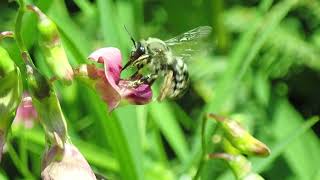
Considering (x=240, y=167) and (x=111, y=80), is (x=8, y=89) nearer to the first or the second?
(x=111, y=80)

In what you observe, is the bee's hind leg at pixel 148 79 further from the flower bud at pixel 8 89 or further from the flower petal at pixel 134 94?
the flower bud at pixel 8 89

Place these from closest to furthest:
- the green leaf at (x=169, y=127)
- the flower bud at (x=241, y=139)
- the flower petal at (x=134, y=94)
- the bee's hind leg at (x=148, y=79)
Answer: the flower petal at (x=134, y=94)
the bee's hind leg at (x=148, y=79)
the flower bud at (x=241, y=139)
the green leaf at (x=169, y=127)

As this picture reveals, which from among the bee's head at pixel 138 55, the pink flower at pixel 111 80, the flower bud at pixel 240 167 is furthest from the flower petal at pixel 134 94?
the flower bud at pixel 240 167

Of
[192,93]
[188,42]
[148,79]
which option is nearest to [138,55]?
[148,79]

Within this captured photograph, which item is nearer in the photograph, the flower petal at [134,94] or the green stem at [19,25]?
the green stem at [19,25]

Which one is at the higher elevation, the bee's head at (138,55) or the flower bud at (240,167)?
the bee's head at (138,55)

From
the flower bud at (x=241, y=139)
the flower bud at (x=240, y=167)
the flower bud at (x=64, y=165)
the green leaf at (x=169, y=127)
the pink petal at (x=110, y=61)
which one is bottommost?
the green leaf at (x=169, y=127)

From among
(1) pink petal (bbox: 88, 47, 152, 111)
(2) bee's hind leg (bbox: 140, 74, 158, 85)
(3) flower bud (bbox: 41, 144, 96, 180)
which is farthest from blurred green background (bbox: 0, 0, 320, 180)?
(3) flower bud (bbox: 41, 144, 96, 180)

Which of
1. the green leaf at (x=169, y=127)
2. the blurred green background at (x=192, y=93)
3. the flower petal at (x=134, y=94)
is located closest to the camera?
the flower petal at (x=134, y=94)
